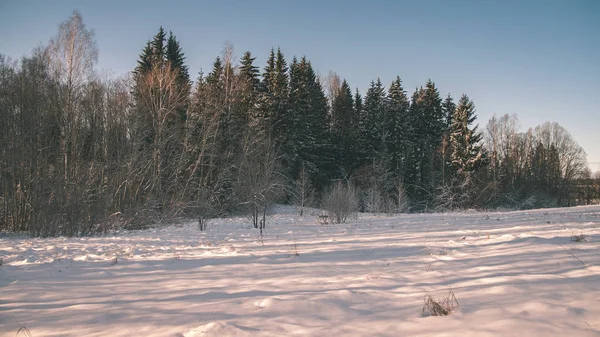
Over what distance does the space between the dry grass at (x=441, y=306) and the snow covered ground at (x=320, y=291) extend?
77 mm

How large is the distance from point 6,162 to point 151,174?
7.36 metres

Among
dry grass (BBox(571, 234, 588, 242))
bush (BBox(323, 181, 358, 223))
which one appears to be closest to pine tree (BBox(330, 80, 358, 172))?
bush (BBox(323, 181, 358, 223))

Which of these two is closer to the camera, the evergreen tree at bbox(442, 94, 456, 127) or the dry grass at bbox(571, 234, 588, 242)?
the dry grass at bbox(571, 234, 588, 242)

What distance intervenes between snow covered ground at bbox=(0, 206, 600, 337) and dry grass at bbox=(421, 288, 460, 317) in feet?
0.25

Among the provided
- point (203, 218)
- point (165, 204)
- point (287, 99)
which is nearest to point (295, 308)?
point (203, 218)

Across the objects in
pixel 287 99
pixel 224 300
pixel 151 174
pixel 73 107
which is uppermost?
pixel 287 99

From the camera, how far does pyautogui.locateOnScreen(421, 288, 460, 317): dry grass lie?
2992 mm

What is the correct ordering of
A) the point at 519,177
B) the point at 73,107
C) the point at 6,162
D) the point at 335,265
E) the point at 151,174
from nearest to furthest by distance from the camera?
the point at 335,265, the point at 6,162, the point at 73,107, the point at 151,174, the point at 519,177

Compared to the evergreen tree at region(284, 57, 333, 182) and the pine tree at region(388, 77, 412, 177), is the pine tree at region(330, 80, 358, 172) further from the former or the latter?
the pine tree at region(388, 77, 412, 177)

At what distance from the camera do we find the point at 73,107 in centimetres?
1908

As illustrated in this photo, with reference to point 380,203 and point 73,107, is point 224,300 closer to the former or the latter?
point 73,107

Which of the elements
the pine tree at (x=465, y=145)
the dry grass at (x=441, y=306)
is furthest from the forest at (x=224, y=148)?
the dry grass at (x=441, y=306)

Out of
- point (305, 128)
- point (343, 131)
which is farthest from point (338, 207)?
point (343, 131)

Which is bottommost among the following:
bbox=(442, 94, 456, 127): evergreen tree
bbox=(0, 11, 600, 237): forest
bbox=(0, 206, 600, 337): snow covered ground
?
bbox=(0, 206, 600, 337): snow covered ground
